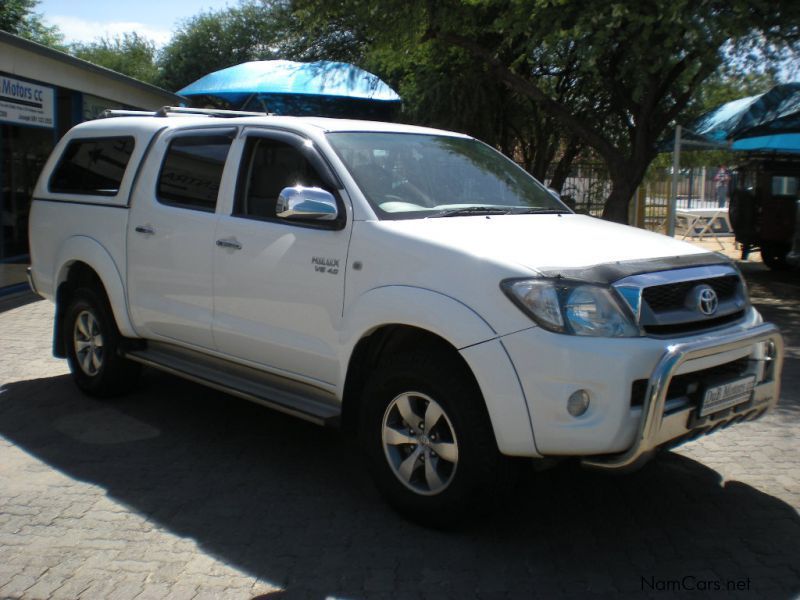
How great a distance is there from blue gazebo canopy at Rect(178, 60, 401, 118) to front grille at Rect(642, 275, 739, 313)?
1049 centimetres

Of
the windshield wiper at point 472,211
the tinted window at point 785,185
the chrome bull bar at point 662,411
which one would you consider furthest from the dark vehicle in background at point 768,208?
the chrome bull bar at point 662,411

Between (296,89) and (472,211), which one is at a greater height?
(296,89)

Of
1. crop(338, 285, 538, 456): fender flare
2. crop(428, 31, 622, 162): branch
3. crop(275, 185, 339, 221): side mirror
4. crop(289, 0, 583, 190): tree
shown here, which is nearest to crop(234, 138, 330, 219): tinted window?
crop(275, 185, 339, 221): side mirror

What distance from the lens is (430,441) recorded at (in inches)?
157

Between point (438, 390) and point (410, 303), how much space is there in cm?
43

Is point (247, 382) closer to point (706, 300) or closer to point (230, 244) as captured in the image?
point (230, 244)

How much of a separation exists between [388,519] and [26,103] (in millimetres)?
9991

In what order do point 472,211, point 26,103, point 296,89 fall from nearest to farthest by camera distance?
point 472,211, point 26,103, point 296,89

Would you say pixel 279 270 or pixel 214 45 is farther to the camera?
pixel 214 45

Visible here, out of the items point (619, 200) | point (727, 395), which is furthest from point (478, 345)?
point (619, 200)

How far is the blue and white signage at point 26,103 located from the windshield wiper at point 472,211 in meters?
8.92

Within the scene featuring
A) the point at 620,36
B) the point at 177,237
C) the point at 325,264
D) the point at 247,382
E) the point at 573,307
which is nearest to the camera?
the point at 573,307

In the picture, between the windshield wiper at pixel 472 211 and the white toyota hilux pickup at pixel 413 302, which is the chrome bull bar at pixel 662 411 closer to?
the white toyota hilux pickup at pixel 413 302

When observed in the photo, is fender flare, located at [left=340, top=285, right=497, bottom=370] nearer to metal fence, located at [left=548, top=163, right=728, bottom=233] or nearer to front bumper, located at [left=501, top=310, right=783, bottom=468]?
front bumper, located at [left=501, top=310, right=783, bottom=468]
